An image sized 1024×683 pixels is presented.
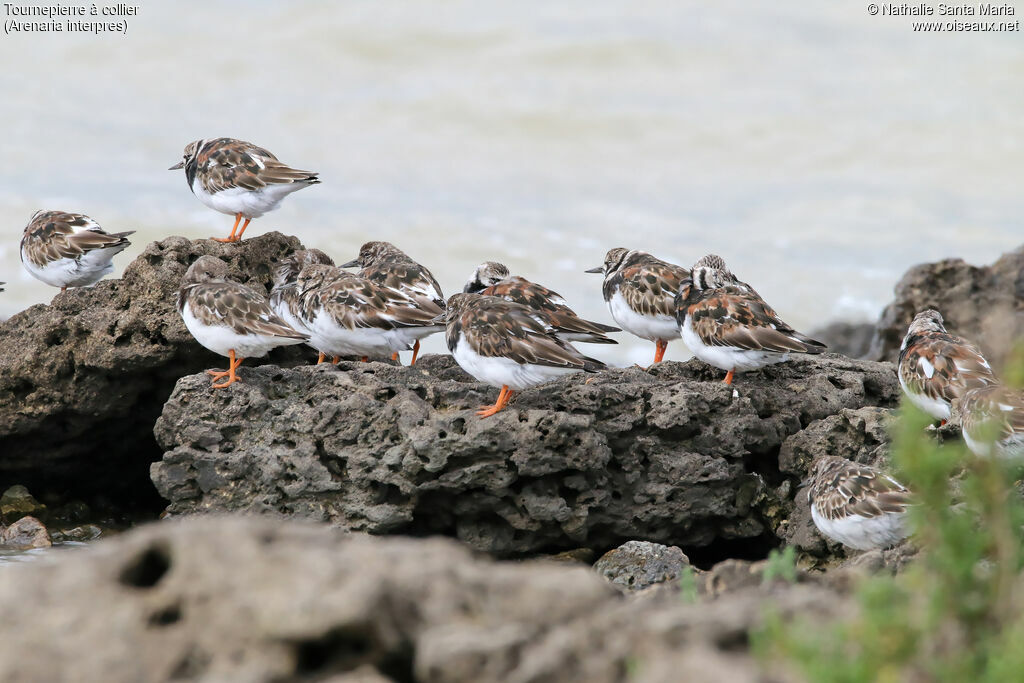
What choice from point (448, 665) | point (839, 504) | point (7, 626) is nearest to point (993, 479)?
point (448, 665)

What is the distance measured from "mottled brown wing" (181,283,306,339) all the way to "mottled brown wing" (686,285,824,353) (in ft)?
10.2

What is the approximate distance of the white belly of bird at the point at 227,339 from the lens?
884 cm

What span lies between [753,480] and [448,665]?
6.06m

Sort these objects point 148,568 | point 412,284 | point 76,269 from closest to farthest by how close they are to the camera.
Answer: point 148,568 → point 412,284 → point 76,269

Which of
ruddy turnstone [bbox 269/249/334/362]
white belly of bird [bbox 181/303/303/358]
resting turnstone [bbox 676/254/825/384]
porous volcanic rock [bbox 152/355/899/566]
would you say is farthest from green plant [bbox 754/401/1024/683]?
ruddy turnstone [bbox 269/249/334/362]

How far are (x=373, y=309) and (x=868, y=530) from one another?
4.26 meters

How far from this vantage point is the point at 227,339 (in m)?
8.85

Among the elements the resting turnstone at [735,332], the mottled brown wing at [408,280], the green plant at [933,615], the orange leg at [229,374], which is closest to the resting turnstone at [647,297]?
the resting turnstone at [735,332]

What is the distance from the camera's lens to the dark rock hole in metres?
3.63

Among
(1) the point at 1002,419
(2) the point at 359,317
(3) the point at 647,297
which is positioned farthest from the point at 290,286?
(1) the point at 1002,419

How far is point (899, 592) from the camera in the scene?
11.5 ft

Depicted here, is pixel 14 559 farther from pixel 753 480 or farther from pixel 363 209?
pixel 363 209

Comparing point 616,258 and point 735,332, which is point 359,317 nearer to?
point 616,258

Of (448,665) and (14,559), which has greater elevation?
(448,665)
